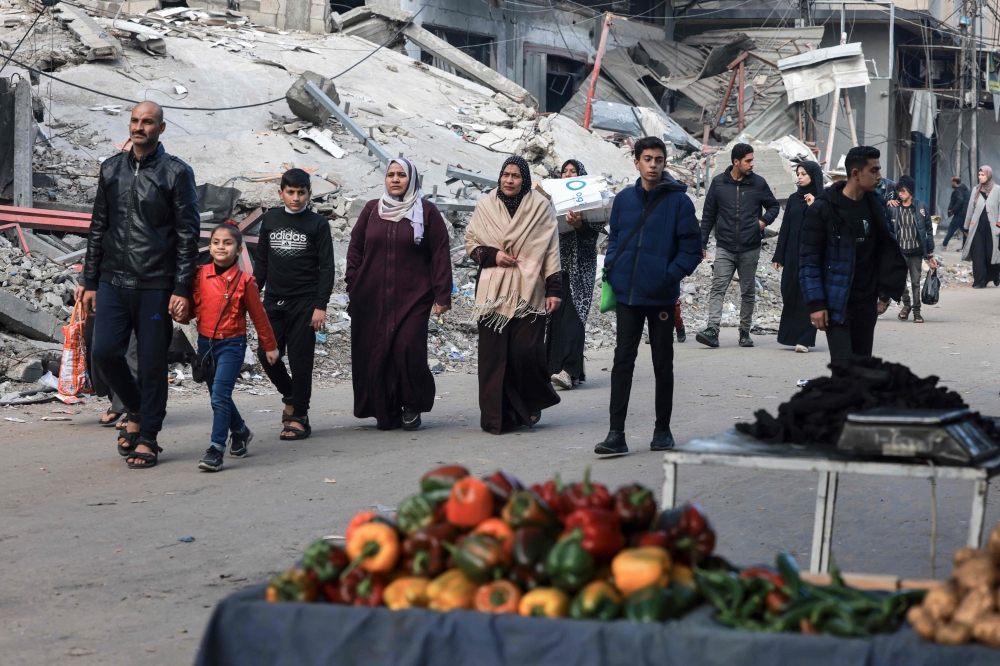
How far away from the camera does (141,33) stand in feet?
72.5

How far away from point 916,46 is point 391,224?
2947 cm

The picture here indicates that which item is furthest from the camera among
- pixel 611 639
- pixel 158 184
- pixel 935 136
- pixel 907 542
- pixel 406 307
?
pixel 935 136

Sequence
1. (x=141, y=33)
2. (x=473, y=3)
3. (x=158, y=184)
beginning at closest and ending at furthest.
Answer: (x=158, y=184) → (x=141, y=33) → (x=473, y=3)

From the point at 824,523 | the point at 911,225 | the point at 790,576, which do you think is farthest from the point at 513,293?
the point at 911,225

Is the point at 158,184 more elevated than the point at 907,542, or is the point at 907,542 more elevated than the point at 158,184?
the point at 158,184

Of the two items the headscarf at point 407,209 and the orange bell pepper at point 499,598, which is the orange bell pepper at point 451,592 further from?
the headscarf at point 407,209

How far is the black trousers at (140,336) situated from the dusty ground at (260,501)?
0.49 meters

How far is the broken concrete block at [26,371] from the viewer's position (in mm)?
9398

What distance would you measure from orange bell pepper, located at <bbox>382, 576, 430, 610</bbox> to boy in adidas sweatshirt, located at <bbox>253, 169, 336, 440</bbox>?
5141mm

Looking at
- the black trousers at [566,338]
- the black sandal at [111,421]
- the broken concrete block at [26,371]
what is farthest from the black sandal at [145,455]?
the black trousers at [566,338]

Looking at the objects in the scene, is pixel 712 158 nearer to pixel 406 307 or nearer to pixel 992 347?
pixel 992 347

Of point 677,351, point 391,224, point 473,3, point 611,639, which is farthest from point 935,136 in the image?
point 611,639

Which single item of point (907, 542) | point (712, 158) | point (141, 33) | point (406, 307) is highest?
point (141, 33)

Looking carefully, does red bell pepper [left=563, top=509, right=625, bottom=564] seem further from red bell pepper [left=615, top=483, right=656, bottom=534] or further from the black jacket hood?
the black jacket hood
